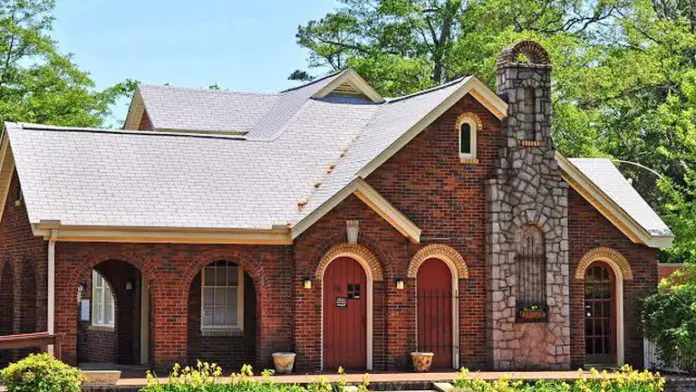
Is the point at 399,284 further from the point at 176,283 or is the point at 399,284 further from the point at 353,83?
the point at 353,83

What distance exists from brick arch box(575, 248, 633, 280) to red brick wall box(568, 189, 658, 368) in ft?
0.29

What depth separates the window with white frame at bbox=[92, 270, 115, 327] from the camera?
28.7m

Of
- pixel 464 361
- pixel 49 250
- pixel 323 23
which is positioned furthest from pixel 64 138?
pixel 323 23

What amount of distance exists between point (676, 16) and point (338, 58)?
1349 centimetres

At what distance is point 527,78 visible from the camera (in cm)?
2705

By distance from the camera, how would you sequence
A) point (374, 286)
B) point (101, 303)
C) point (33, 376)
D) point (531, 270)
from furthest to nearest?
point (101, 303)
point (531, 270)
point (374, 286)
point (33, 376)

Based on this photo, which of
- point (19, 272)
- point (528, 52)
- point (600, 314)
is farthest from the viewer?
point (600, 314)

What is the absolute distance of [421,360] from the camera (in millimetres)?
25344

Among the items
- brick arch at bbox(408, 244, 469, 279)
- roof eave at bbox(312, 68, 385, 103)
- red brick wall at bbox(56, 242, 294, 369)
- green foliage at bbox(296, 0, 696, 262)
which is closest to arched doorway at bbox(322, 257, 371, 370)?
red brick wall at bbox(56, 242, 294, 369)

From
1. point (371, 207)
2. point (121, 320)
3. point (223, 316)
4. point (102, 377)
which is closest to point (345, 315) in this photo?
point (371, 207)

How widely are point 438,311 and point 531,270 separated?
2.17 meters

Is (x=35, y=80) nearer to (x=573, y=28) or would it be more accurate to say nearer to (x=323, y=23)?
(x=323, y=23)

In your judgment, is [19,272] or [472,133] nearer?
[19,272]

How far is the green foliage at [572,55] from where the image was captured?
41906 mm
